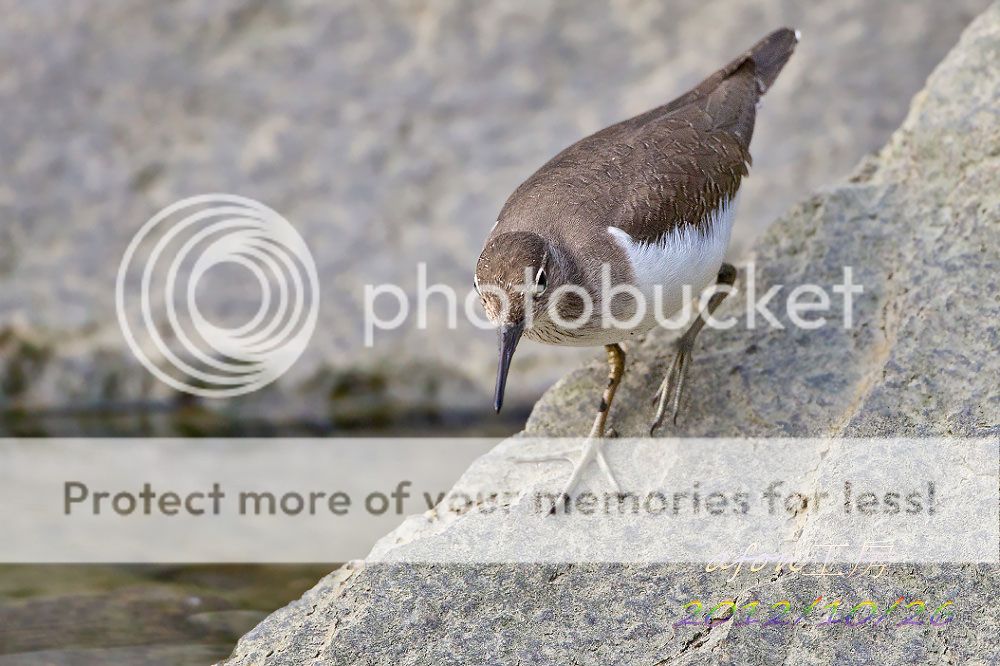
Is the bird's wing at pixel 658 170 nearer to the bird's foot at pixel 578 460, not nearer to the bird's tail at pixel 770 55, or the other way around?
the bird's tail at pixel 770 55

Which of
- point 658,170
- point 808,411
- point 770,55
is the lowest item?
point 808,411

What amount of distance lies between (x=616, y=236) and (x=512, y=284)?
0.56 meters

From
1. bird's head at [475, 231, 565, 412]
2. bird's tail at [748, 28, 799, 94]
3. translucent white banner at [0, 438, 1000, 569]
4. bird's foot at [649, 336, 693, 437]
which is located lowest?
translucent white banner at [0, 438, 1000, 569]

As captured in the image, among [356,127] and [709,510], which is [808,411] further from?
[356,127]

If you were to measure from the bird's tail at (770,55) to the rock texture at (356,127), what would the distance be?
2.50 meters

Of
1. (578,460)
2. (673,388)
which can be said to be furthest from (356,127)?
(578,460)

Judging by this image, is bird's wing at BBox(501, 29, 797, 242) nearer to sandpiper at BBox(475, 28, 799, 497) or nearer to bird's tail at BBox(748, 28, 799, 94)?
sandpiper at BBox(475, 28, 799, 497)

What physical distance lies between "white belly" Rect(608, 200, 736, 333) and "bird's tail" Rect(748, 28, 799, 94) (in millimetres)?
1308

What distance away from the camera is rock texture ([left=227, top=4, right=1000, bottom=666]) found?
441 centimetres

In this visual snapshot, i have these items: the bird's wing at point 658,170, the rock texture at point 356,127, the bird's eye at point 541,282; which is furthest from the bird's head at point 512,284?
the rock texture at point 356,127

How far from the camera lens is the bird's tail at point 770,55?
21.0 feet

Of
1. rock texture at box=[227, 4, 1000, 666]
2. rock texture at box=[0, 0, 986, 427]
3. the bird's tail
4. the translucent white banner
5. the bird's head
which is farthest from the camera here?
rock texture at box=[0, 0, 986, 427]

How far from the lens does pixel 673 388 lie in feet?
17.8

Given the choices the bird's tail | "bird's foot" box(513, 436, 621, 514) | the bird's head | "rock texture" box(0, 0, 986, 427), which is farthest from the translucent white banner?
the bird's tail
